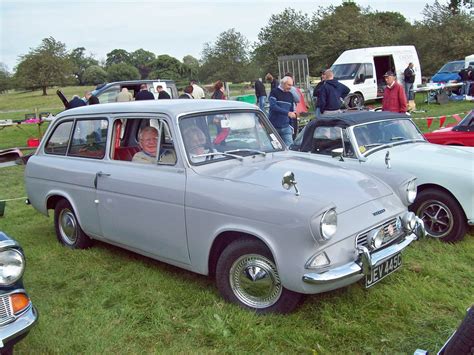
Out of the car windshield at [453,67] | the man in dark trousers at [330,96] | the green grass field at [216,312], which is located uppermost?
the car windshield at [453,67]

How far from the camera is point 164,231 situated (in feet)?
13.4

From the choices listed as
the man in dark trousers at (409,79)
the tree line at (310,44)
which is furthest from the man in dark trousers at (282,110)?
the tree line at (310,44)

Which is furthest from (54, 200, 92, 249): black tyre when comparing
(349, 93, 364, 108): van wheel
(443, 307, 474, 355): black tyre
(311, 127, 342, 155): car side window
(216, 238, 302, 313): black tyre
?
(349, 93, 364, 108): van wheel

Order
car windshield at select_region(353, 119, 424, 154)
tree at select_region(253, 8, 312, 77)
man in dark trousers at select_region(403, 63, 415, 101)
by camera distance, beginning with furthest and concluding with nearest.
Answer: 1. tree at select_region(253, 8, 312, 77)
2. man in dark trousers at select_region(403, 63, 415, 101)
3. car windshield at select_region(353, 119, 424, 154)

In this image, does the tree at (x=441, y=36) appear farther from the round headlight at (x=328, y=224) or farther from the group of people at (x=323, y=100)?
the round headlight at (x=328, y=224)

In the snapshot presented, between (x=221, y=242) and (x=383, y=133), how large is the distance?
3.12 meters

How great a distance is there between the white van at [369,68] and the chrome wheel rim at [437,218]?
1455 centimetres

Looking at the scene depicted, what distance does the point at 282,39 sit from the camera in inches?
1485

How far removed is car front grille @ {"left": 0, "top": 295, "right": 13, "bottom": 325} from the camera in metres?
2.80

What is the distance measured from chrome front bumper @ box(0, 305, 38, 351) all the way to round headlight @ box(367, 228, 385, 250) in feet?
7.93

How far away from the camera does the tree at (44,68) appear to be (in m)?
38.6

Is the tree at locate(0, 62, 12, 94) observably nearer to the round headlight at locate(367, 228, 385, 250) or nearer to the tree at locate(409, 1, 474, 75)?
the tree at locate(409, 1, 474, 75)

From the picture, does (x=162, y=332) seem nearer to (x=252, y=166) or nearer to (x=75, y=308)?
(x=75, y=308)

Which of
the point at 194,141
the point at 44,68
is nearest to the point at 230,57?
the point at 44,68
